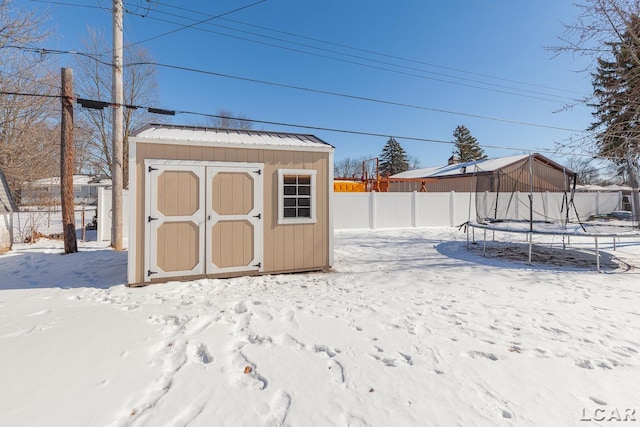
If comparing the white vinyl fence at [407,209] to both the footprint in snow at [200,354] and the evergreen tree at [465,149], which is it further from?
the evergreen tree at [465,149]

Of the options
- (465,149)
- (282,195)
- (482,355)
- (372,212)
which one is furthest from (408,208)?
(465,149)

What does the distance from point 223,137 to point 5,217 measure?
738 cm

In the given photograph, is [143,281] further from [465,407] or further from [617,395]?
[617,395]

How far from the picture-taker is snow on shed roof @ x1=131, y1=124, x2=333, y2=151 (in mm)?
4965

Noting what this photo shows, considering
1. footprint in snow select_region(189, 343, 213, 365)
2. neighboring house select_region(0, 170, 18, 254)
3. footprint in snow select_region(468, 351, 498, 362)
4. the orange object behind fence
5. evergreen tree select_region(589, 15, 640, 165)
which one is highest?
evergreen tree select_region(589, 15, 640, 165)

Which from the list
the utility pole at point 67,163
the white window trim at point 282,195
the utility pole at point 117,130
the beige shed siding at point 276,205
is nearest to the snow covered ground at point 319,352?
the beige shed siding at point 276,205

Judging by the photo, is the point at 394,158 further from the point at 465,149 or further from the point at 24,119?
the point at 24,119

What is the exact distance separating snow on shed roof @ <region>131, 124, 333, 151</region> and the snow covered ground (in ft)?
7.75

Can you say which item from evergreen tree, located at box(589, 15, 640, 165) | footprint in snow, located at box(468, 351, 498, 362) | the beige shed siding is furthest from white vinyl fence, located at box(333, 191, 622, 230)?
footprint in snow, located at box(468, 351, 498, 362)

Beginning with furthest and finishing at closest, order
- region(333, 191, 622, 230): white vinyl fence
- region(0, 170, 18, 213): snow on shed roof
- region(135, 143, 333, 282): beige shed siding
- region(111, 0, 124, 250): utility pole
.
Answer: region(333, 191, 622, 230): white vinyl fence < region(0, 170, 18, 213): snow on shed roof < region(111, 0, 124, 250): utility pole < region(135, 143, 333, 282): beige shed siding

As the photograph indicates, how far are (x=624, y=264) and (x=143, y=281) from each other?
979 centimetres

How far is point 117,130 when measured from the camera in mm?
8164

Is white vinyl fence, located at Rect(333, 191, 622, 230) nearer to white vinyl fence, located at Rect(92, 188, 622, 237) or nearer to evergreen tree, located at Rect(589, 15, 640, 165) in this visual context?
white vinyl fence, located at Rect(92, 188, 622, 237)

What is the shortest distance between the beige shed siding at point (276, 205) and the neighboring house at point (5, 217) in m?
6.16
